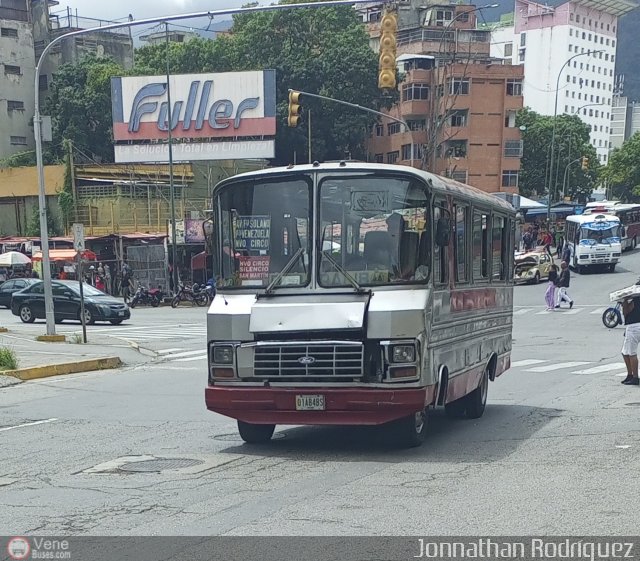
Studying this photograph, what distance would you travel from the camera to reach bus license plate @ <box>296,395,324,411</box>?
9.48m

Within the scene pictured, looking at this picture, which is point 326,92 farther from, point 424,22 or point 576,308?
point 576,308

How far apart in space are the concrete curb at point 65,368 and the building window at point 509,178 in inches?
2332

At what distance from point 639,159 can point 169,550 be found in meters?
100

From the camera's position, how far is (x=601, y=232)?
165 feet

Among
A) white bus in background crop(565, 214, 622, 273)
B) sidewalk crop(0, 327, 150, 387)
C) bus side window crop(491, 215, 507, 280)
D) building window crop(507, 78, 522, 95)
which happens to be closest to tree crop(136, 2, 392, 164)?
building window crop(507, 78, 522, 95)

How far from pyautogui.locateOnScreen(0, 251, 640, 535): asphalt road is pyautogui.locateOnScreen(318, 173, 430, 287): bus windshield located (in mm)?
1938

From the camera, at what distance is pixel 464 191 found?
1131 cm

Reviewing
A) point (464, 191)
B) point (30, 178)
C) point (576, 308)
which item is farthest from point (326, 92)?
point (464, 191)

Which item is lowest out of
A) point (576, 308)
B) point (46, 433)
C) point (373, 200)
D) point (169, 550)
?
point (576, 308)

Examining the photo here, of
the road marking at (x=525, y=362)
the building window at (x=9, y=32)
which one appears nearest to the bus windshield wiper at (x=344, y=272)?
the road marking at (x=525, y=362)

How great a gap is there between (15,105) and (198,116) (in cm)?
3097

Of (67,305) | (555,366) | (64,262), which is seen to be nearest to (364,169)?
(555,366)

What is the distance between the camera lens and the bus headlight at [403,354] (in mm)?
9320

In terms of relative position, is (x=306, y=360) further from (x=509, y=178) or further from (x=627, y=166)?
(x=627, y=166)
